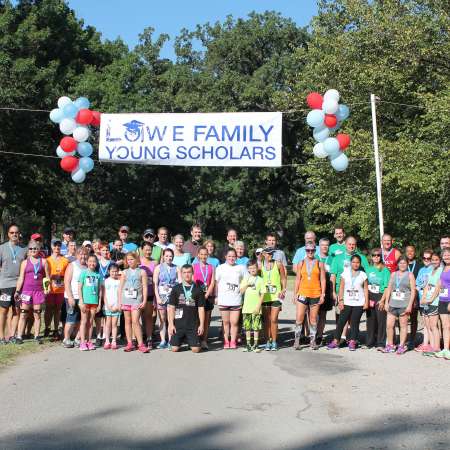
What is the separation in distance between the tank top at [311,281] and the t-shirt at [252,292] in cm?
73

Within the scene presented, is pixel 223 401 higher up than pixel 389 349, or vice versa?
pixel 389 349

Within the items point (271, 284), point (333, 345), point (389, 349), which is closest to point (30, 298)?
point (271, 284)

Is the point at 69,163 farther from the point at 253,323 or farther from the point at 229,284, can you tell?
the point at 253,323

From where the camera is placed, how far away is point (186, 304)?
12.3m

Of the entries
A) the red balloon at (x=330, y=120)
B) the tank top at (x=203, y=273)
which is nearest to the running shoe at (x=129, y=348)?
the tank top at (x=203, y=273)

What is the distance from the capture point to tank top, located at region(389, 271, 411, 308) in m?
12.4

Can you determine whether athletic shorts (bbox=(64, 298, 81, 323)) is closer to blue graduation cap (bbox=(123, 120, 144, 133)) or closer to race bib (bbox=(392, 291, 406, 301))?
blue graduation cap (bbox=(123, 120, 144, 133))

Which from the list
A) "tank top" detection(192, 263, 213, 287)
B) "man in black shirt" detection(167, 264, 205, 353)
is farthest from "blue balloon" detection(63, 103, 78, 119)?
"man in black shirt" detection(167, 264, 205, 353)

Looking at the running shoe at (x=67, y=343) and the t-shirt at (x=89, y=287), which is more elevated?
the t-shirt at (x=89, y=287)

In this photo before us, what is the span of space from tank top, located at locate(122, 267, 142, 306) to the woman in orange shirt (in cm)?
265

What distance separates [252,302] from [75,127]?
5.68m

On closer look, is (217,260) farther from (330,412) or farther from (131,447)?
(131,447)

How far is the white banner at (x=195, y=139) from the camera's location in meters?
14.9

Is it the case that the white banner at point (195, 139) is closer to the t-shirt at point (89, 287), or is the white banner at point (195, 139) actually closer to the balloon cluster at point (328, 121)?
the balloon cluster at point (328, 121)
